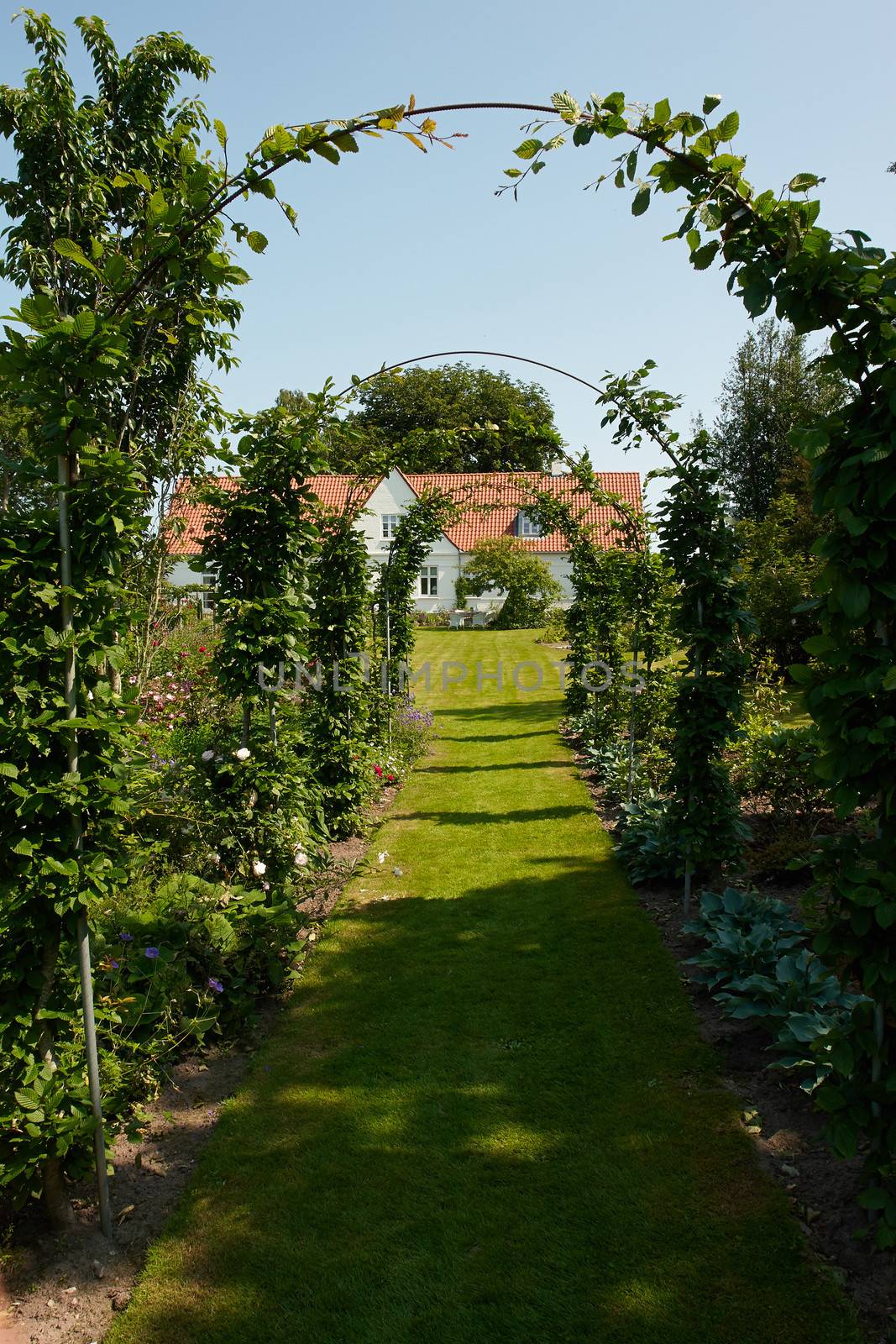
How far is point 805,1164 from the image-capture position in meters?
3.29

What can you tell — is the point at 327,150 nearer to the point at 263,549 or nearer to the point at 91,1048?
the point at 263,549

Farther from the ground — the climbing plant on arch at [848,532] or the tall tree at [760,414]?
the tall tree at [760,414]

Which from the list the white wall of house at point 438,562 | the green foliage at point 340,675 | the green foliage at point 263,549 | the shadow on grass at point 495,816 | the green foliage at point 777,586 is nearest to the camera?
the green foliage at point 263,549

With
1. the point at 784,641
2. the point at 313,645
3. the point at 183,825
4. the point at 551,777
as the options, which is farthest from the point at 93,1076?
the point at 784,641

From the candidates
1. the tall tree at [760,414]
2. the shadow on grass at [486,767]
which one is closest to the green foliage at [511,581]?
the tall tree at [760,414]

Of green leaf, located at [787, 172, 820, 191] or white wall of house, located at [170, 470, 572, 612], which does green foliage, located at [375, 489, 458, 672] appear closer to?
green leaf, located at [787, 172, 820, 191]

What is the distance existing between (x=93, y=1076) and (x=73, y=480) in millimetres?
2092

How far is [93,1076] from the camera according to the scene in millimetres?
2875

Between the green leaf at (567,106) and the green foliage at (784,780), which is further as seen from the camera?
the green foliage at (784,780)

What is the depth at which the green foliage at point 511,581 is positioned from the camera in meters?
30.6

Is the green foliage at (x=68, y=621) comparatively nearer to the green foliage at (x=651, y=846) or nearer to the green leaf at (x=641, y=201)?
the green leaf at (x=641, y=201)

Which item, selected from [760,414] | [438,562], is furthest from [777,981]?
[438,562]

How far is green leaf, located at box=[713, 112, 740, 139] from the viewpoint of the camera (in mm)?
2736

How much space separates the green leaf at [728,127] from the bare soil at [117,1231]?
4268 mm
